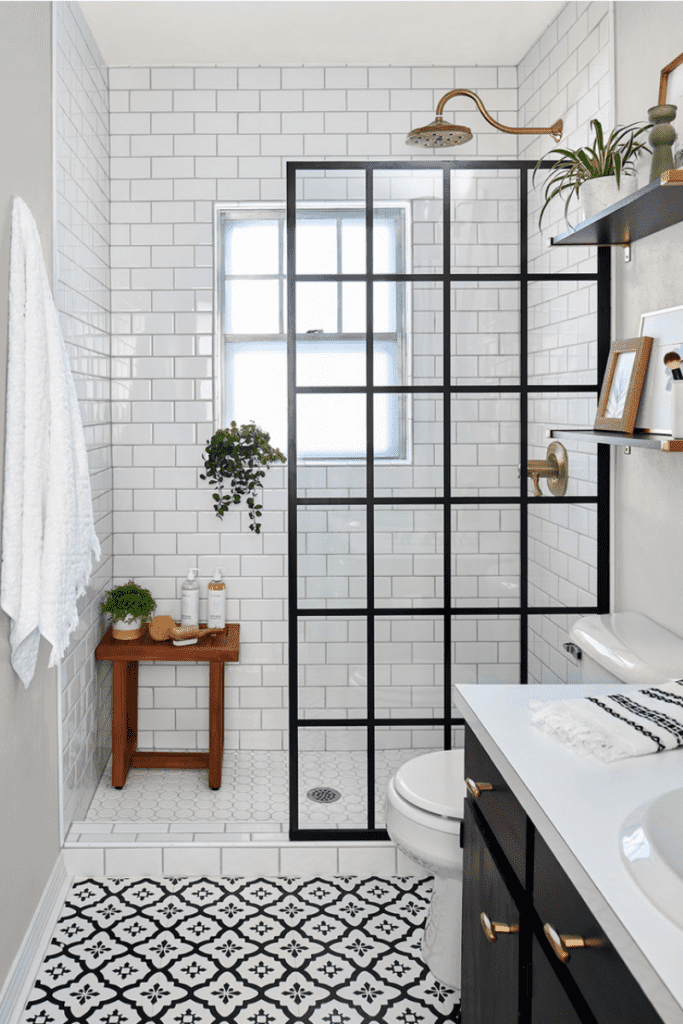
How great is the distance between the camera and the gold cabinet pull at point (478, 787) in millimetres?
1525

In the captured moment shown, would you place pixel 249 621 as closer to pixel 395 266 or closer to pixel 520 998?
pixel 395 266

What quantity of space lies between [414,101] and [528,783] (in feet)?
9.91

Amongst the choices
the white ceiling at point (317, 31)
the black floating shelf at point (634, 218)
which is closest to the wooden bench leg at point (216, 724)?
the black floating shelf at point (634, 218)

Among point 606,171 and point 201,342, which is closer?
point 606,171

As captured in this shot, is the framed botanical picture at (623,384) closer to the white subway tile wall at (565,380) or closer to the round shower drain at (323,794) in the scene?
the white subway tile wall at (565,380)

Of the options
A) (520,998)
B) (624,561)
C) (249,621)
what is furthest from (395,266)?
(520,998)

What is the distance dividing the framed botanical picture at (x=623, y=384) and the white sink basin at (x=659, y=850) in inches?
45.4

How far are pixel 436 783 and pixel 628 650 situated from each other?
0.63 m

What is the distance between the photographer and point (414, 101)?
3.39 metres

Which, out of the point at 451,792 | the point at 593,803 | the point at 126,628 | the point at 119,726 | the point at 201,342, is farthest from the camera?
the point at 201,342

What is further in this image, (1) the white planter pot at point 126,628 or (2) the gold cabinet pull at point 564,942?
(1) the white planter pot at point 126,628

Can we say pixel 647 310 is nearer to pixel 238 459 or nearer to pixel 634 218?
pixel 634 218

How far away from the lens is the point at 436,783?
2178mm

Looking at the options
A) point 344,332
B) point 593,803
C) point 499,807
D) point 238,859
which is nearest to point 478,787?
point 499,807
